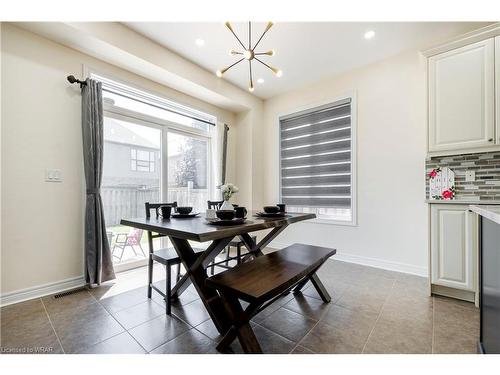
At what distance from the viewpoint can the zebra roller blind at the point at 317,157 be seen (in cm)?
349

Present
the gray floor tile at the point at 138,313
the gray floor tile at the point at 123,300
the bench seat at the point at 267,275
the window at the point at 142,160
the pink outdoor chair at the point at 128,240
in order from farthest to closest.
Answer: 1. the window at the point at 142,160
2. the pink outdoor chair at the point at 128,240
3. the gray floor tile at the point at 123,300
4. the gray floor tile at the point at 138,313
5. the bench seat at the point at 267,275

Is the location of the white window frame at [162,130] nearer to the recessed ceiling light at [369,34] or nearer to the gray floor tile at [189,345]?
the gray floor tile at [189,345]

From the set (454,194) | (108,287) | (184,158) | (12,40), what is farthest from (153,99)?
(454,194)

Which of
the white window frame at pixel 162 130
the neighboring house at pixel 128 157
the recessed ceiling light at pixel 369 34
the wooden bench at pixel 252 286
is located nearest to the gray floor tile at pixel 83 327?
the wooden bench at pixel 252 286

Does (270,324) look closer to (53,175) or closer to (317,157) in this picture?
(53,175)

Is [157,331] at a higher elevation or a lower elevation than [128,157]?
lower

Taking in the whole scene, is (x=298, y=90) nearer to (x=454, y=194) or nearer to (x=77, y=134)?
(x=454, y=194)

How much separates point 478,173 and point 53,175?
14.5 feet

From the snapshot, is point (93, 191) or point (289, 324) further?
point (93, 191)

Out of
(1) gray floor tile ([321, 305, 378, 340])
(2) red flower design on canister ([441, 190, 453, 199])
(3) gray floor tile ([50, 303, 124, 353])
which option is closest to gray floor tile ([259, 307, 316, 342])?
(1) gray floor tile ([321, 305, 378, 340])

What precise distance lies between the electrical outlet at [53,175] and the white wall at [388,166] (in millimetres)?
3508

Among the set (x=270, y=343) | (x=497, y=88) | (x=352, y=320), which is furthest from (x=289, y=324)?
(x=497, y=88)

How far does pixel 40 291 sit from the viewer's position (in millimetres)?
2230
